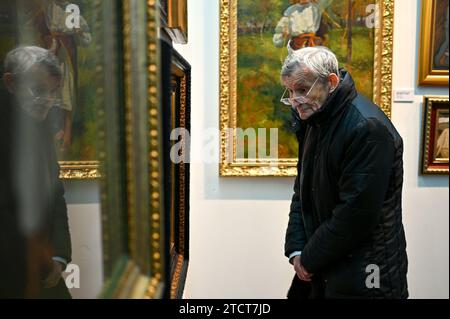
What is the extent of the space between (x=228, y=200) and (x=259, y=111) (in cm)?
44

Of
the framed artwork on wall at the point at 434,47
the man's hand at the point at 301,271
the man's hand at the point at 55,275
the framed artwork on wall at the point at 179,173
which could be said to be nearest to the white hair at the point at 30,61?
the man's hand at the point at 55,275

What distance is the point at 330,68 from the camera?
1.23 metres

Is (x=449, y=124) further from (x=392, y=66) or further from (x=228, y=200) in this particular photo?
(x=228, y=200)

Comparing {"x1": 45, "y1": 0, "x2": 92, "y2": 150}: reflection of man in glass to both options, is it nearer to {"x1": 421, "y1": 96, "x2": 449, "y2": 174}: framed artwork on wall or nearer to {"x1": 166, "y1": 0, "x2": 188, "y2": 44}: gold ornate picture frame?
{"x1": 166, "y1": 0, "x2": 188, "y2": 44}: gold ornate picture frame

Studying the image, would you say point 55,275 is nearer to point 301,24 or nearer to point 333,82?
point 333,82

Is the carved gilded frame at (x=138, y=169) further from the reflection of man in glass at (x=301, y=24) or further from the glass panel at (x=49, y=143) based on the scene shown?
the reflection of man in glass at (x=301, y=24)

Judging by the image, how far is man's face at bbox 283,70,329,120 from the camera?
1.24 metres

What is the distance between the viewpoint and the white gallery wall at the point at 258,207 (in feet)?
6.32

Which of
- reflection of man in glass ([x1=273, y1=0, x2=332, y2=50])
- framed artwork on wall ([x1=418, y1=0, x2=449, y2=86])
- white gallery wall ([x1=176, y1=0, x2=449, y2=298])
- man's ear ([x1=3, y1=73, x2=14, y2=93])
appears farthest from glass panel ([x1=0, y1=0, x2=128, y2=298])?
framed artwork on wall ([x1=418, y1=0, x2=449, y2=86])

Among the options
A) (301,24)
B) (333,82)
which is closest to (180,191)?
(333,82)

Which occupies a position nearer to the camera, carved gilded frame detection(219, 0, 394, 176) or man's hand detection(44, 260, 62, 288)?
man's hand detection(44, 260, 62, 288)

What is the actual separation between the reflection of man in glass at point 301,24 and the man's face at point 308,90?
71 cm

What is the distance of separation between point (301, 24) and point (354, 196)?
1.05 m
